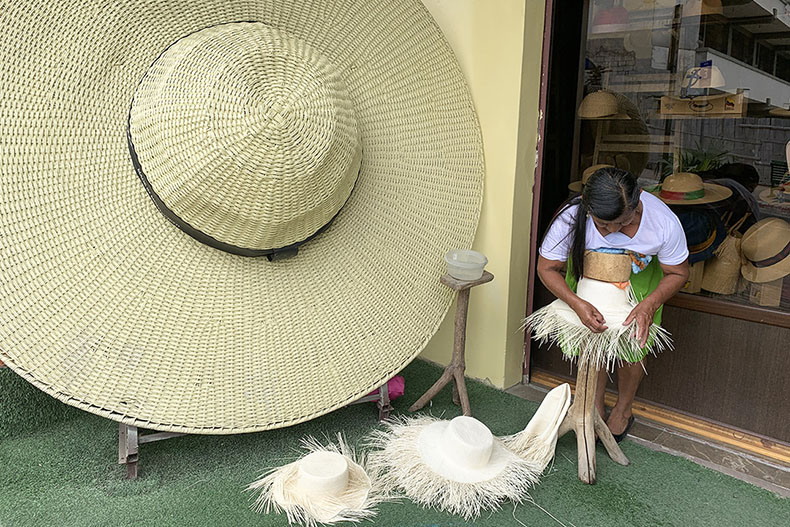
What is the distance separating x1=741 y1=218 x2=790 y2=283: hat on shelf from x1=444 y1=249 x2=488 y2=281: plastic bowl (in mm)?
940

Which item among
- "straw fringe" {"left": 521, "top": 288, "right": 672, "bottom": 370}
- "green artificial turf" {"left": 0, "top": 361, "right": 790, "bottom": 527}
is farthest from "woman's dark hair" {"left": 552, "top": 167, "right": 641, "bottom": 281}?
"green artificial turf" {"left": 0, "top": 361, "right": 790, "bottom": 527}

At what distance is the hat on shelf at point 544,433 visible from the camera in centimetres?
212

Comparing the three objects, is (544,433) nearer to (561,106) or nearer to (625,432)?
(625,432)

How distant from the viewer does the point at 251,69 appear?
1.84 m

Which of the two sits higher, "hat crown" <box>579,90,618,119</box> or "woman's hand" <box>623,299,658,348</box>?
"hat crown" <box>579,90,618,119</box>

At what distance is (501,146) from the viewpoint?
2.60 metres

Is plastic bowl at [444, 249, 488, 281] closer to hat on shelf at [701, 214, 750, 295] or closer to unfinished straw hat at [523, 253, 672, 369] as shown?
unfinished straw hat at [523, 253, 672, 369]

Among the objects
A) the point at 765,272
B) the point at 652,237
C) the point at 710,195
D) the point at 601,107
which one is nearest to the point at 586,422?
the point at 652,237

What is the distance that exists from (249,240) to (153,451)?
816mm

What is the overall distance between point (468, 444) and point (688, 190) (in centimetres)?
129

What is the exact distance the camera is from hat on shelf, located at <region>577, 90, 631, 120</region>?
2492mm

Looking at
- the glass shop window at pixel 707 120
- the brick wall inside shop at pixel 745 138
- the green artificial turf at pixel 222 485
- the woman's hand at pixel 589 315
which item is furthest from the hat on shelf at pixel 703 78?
the green artificial turf at pixel 222 485

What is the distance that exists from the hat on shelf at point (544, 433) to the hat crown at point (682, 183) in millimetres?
868

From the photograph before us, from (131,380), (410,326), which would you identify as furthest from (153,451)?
(410,326)
